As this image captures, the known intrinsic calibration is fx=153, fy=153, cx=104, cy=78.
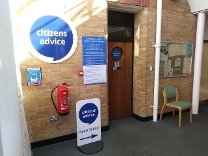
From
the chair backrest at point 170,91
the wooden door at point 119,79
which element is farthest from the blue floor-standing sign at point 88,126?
the chair backrest at point 170,91

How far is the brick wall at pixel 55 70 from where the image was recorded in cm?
227

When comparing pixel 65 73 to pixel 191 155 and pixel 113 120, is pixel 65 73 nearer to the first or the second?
pixel 113 120

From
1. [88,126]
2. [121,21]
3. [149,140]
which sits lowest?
[149,140]

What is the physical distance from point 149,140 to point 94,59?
68.8 inches

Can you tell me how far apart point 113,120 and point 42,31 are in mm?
2420

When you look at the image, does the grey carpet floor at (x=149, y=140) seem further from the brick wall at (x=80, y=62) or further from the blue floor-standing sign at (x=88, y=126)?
the brick wall at (x=80, y=62)

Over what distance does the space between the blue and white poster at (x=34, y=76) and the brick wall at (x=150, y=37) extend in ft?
6.91

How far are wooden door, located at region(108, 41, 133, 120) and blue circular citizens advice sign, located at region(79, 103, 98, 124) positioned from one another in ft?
3.17

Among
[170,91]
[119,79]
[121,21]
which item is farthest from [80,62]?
[170,91]

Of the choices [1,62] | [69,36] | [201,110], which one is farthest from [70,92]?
[201,110]

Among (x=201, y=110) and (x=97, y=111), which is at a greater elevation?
(x=97, y=111)

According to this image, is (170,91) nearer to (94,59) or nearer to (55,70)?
(94,59)

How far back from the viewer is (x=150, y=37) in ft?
10.8

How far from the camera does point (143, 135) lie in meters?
2.89
